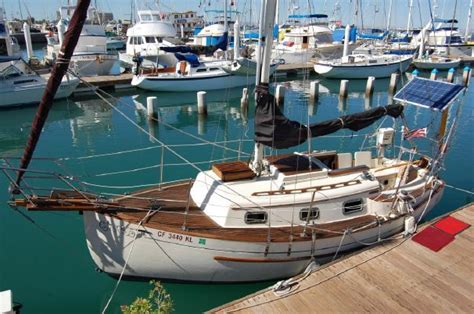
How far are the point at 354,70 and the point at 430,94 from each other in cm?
3319

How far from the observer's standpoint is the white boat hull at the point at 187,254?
30.5 feet

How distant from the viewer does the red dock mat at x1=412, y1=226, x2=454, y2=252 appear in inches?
417

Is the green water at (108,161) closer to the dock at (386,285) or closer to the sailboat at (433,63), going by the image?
the dock at (386,285)

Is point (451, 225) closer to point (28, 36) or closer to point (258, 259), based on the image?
point (258, 259)

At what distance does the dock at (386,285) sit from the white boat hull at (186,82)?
2736 cm

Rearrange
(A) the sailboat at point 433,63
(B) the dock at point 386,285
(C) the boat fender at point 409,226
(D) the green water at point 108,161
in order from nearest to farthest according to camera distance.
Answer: (B) the dock at point 386,285 < (D) the green water at point 108,161 < (C) the boat fender at point 409,226 < (A) the sailboat at point 433,63

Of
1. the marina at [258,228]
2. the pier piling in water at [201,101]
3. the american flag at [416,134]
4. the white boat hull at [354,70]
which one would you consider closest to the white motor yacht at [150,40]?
the pier piling in water at [201,101]

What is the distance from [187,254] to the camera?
948 centimetres

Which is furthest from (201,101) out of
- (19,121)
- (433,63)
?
(433,63)

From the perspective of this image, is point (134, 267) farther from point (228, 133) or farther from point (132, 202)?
point (228, 133)

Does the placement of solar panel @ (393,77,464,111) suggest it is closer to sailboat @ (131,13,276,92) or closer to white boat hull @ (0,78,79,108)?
sailboat @ (131,13,276,92)

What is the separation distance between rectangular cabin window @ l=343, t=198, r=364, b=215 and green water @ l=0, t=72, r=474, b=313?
10.2 ft

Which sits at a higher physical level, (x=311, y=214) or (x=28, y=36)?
(x=28, y=36)

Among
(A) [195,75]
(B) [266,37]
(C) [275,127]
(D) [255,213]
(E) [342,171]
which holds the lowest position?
(D) [255,213]
